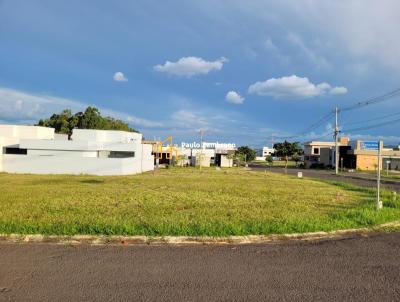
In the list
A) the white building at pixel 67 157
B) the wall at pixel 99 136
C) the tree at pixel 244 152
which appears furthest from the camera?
the tree at pixel 244 152

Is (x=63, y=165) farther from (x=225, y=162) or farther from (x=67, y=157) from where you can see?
(x=225, y=162)

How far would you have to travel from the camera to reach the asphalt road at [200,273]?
16.7ft

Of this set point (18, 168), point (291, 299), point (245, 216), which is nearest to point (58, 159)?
point (18, 168)

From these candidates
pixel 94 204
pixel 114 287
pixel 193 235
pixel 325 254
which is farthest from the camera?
pixel 94 204

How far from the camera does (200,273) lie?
5.96m

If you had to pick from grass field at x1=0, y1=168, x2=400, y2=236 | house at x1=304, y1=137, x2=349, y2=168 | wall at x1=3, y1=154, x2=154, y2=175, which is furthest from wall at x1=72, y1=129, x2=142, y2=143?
house at x1=304, y1=137, x2=349, y2=168

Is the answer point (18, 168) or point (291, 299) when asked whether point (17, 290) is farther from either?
point (18, 168)

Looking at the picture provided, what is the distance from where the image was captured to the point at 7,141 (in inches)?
1791

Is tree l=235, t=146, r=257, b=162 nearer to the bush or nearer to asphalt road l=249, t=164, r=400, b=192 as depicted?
the bush

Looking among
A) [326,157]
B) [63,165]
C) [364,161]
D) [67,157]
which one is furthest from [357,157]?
[63,165]

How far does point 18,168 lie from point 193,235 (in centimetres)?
3984

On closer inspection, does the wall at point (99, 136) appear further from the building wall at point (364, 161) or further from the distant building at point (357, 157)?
the building wall at point (364, 161)

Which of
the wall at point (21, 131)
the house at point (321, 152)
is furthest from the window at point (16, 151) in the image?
the house at point (321, 152)

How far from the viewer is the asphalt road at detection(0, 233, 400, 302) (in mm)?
5078
